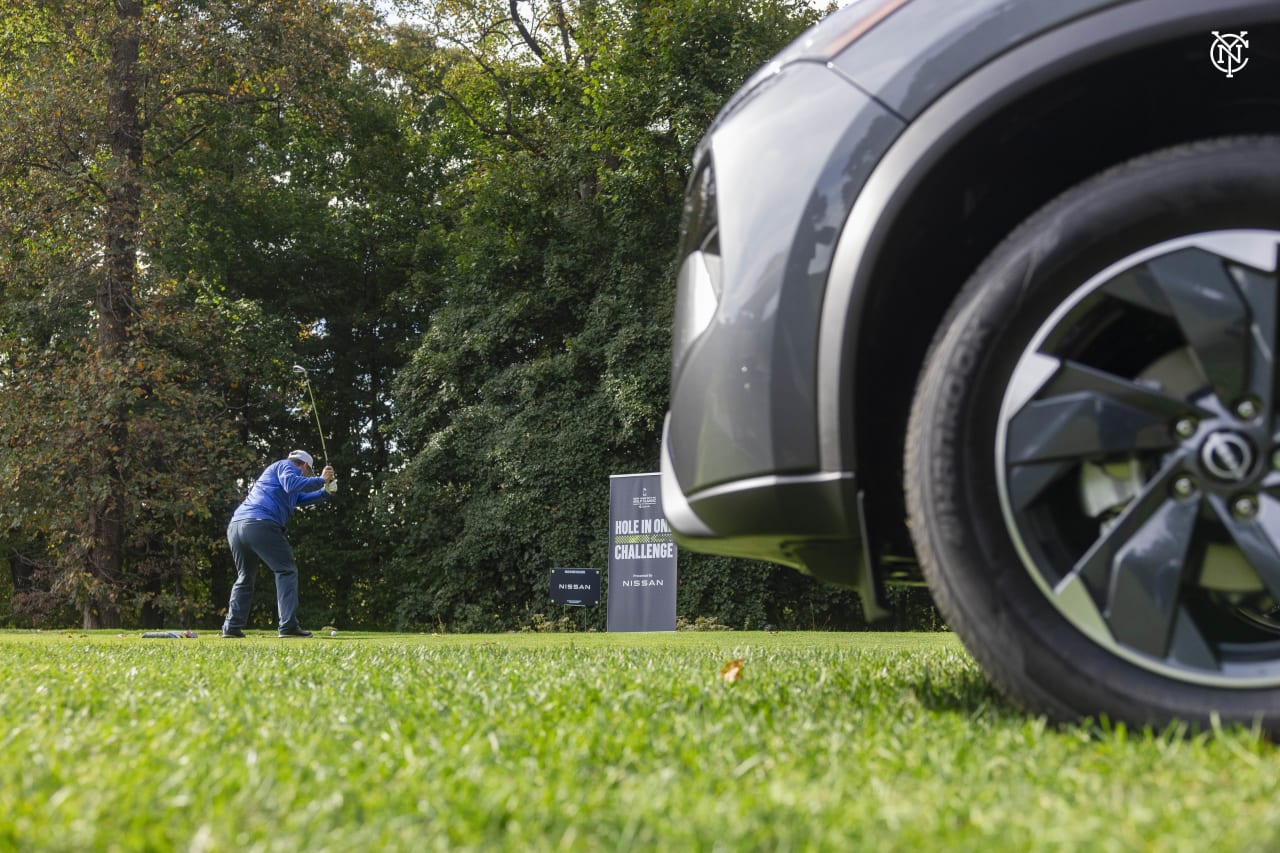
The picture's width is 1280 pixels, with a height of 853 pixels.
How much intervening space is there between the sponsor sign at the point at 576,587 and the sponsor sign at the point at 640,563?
86.8 inches

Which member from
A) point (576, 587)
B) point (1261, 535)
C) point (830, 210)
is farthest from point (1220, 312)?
point (576, 587)

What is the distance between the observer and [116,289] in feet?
63.3

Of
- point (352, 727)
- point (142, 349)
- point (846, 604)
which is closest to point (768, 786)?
point (352, 727)

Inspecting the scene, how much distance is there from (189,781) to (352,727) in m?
0.67

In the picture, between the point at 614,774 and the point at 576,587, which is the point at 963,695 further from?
the point at 576,587

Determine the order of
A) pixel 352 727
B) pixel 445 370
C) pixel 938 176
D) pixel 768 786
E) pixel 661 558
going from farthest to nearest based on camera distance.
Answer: pixel 445 370, pixel 661 558, pixel 352 727, pixel 938 176, pixel 768 786

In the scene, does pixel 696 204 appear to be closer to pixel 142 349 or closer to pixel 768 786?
pixel 768 786

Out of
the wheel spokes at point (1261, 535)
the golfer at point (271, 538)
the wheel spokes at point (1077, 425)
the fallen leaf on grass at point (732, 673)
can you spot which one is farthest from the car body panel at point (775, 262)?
the golfer at point (271, 538)

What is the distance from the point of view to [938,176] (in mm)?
2223

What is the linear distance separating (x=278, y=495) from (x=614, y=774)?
956 centimetres

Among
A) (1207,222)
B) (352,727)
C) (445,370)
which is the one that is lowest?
(352,727)

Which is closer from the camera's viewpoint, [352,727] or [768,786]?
[768,786]

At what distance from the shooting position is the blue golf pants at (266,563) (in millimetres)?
10336

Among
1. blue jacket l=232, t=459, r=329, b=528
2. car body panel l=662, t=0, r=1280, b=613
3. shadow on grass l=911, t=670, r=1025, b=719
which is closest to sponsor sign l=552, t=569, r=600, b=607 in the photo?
blue jacket l=232, t=459, r=329, b=528
